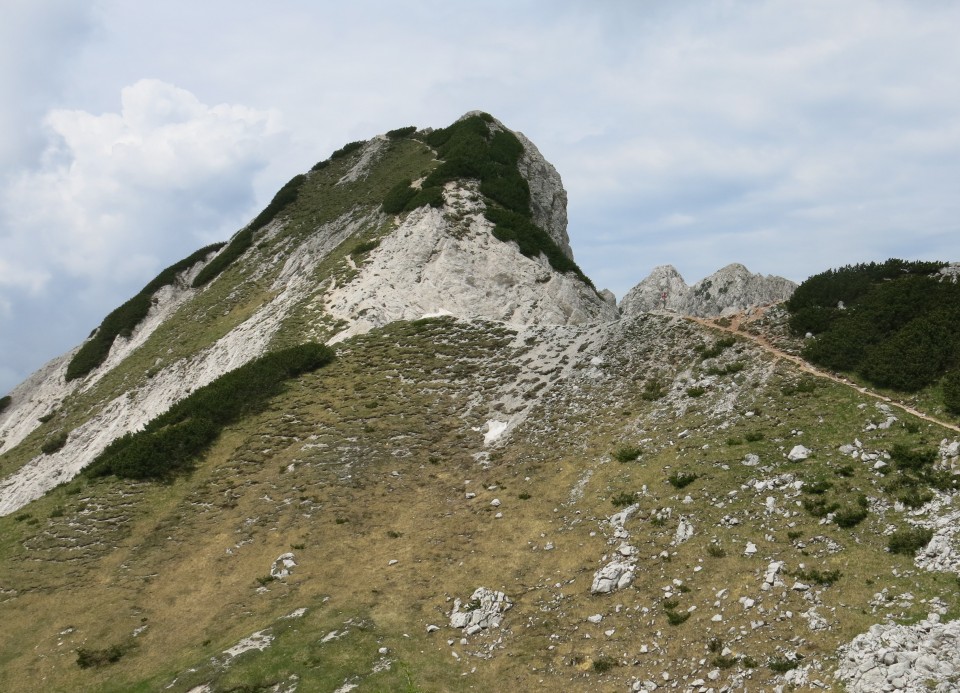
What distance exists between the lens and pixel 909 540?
18297 millimetres

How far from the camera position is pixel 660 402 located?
3197 centimetres

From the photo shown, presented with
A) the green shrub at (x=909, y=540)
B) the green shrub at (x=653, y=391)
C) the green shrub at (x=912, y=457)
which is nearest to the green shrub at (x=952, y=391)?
the green shrub at (x=912, y=457)

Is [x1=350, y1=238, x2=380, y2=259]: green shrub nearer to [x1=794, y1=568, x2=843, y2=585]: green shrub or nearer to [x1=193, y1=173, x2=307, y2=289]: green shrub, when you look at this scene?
[x1=193, y1=173, x2=307, y2=289]: green shrub

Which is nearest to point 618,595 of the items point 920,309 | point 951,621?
point 951,621

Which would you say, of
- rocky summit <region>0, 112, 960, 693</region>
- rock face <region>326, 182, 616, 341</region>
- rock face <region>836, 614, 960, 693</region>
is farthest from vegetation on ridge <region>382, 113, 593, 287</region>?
rock face <region>836, 614, 960, 693</region>

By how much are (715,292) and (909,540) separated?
307ft

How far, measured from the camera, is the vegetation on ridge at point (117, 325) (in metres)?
72.1

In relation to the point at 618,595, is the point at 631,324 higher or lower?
higher

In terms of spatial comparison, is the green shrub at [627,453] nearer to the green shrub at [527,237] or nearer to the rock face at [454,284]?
the rock face at [454,284]

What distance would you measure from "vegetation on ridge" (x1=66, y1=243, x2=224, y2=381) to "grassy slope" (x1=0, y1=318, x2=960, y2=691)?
4040 cm

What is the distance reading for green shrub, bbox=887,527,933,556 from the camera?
18109 mm

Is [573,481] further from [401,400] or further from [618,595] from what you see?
[401,400]

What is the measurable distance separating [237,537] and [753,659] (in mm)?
23000

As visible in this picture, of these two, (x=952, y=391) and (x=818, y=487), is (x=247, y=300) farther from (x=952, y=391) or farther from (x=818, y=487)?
(x=952, y=391)
